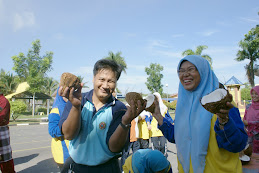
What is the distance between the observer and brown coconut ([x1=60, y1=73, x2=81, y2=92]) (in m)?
1.42

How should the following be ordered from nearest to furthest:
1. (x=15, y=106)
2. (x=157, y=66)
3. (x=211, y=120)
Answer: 1. (x=211, y=120)
2. (x=15, y=106)
3. (x=157, y=66)

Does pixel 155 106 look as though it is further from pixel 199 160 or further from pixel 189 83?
pixel 199 160

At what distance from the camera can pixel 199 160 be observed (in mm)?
1688

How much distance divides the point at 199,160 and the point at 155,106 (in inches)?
27.3

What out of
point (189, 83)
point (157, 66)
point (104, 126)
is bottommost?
point (104, 126)

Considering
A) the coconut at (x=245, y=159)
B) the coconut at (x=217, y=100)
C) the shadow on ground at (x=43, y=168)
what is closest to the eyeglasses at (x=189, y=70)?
A: the coconut at (x=217, y=100)

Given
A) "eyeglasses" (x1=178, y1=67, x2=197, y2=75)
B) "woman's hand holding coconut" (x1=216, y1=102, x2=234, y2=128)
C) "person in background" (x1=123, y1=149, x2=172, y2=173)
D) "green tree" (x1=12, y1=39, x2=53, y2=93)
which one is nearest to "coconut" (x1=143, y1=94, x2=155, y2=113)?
"eyeglasses" (x1=178, y1=67, x2=197, y2=75)

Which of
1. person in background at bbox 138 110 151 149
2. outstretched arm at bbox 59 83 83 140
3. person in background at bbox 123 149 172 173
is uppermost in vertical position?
outstretched arm at bbox 59 83 83 140

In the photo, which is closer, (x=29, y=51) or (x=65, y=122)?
(x=65, y=122)

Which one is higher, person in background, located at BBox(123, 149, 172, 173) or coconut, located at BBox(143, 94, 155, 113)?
coconut, located at BBox(143, 94, 155, 113)

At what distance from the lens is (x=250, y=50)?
26.1 metres

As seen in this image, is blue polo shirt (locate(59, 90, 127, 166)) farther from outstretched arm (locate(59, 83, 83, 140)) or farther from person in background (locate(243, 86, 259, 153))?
person in background (locate(243, 86, 259, 153))

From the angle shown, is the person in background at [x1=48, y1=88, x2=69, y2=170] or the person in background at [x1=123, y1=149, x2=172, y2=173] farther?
the person in background at [x1=48, y1=88, x2=69, y2=170]

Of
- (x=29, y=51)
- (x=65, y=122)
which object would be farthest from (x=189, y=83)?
(x=29, y=51)
